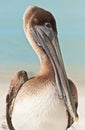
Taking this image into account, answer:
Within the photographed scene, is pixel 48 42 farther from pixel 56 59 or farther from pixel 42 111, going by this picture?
pixel 42 111

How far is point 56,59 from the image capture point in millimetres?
1331

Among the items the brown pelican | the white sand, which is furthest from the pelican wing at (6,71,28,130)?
the white sand

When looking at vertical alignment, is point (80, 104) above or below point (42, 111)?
below

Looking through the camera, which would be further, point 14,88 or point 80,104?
point 80,104

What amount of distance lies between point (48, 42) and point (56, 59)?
0.21ft

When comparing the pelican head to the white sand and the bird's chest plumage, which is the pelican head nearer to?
the bird's chest plumage

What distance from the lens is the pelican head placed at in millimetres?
1304

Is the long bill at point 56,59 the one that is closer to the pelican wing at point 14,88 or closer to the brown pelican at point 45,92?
the brown pelican at point 45,92

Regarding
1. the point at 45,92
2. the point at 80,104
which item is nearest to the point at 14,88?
the point at 45,92

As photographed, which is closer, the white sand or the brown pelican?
the brown pelican

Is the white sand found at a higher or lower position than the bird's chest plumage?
lower

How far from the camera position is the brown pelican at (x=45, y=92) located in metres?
1.30

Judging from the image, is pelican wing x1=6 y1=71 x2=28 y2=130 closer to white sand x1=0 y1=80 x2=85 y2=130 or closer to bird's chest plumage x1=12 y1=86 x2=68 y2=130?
bird's chest plumage x1=12 y1=86 x2=68 y2=130

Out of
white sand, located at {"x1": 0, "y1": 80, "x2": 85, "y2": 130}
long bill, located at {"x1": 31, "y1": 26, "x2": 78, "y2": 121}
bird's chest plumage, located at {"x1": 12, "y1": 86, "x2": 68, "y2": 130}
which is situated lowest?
white sand, located at {"x1": 0, "y1": 80, "x2": 85, "y2": 130}
